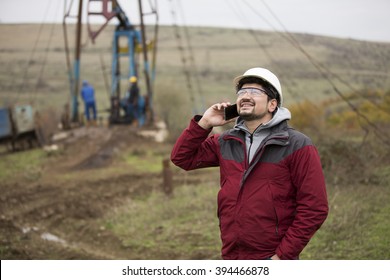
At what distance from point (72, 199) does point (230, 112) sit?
7.59 metres

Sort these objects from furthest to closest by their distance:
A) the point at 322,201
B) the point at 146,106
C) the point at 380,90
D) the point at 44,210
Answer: the point at 146,106, the point at 380,90, the point at 44,210, the point at 322,201

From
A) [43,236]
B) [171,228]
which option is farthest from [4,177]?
[171,228]

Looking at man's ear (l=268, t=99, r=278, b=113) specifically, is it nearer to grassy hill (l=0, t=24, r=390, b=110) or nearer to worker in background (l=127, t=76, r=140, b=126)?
grassy hill (l=0, t=24, r=390, b=110)

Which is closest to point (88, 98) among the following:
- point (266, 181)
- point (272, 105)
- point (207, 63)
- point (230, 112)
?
point (230, 112)

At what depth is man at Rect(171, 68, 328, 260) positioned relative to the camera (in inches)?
125

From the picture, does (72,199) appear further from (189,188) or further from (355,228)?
(355,228)

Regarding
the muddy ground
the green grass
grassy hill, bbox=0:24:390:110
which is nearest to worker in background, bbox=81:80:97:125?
grassy hill, bbox=0:24:390:110

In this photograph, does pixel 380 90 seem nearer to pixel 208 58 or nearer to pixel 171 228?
pixel 171 228

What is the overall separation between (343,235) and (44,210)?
5537 millimetres

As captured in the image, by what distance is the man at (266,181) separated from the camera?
319 cm

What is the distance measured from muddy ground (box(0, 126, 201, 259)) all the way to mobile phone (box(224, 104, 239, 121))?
4.26 metres

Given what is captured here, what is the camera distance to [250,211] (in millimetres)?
3291

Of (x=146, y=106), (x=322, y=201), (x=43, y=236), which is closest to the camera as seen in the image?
(x=322, y=201)

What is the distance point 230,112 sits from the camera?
3.60 metres
